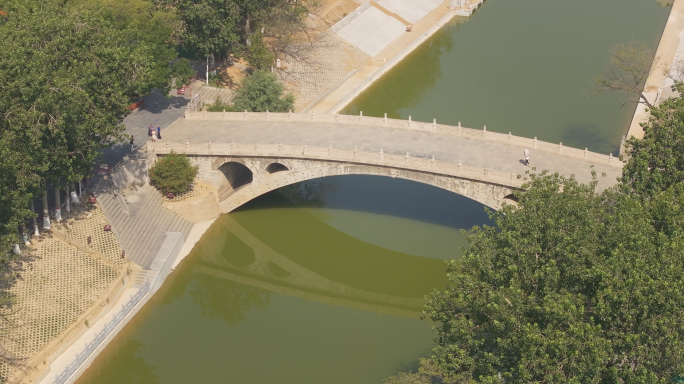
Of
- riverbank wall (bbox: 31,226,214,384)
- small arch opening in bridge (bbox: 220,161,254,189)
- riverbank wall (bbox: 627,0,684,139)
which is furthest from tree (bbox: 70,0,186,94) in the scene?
riverbank wall (bbox: 627,0,684,139)

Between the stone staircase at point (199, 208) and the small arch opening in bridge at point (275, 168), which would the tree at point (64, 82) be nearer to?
the stone staircase at point (199, 208)

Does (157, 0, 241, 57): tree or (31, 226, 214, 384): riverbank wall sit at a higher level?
(157, 0, 241, 57): tree

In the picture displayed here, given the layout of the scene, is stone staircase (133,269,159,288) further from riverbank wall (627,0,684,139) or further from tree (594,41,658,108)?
tree (594,41,658,108)

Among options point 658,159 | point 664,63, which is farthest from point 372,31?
point 658,159

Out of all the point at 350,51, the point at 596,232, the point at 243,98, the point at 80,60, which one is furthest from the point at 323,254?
the point at 350,51

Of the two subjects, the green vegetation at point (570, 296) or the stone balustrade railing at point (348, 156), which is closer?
the green vegetation at point (570, 296)

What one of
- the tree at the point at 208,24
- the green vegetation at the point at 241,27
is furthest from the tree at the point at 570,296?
the green vegetation at the point at 241,27
